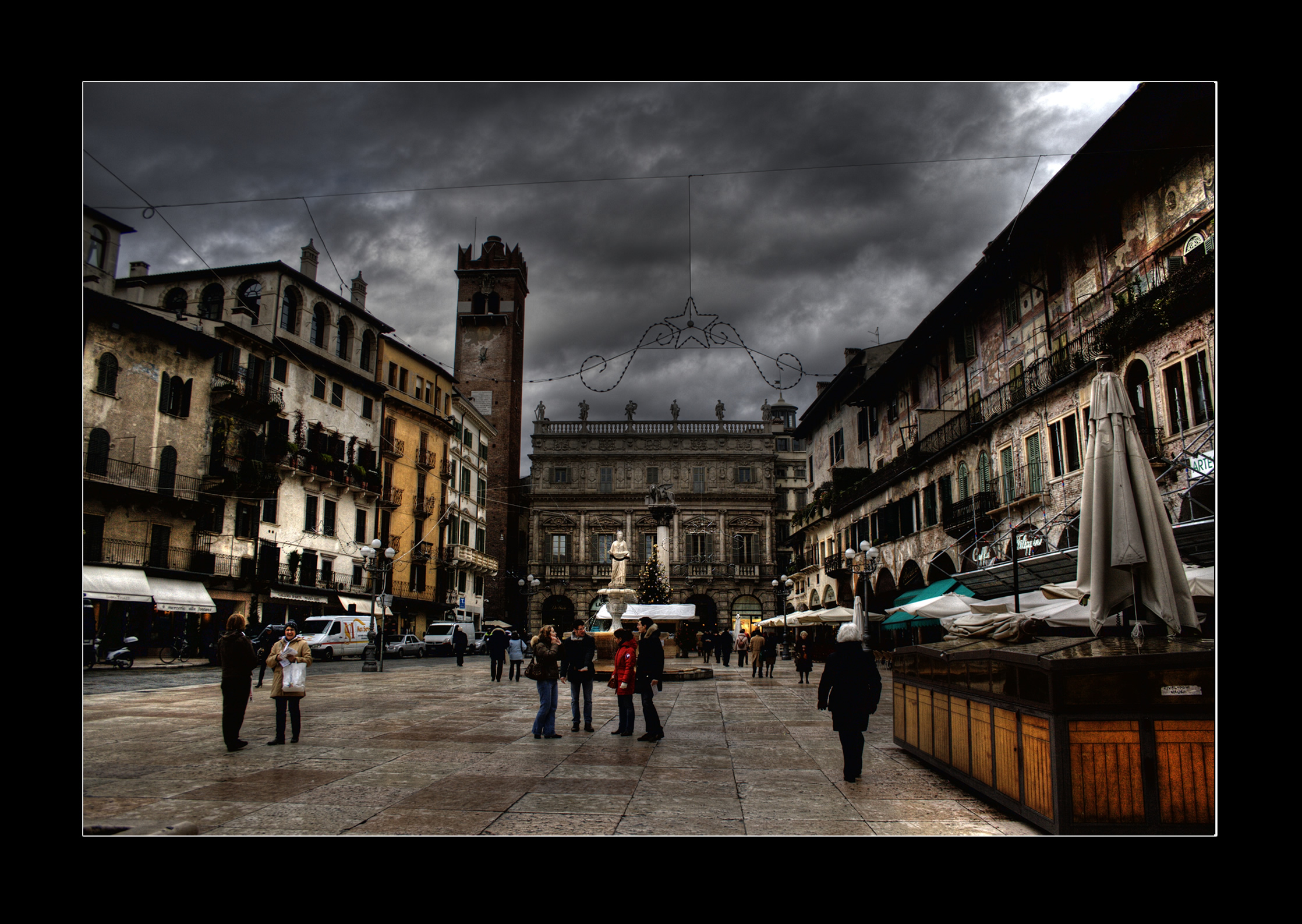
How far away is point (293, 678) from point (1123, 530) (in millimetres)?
8641

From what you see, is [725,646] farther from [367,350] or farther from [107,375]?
[367,350]

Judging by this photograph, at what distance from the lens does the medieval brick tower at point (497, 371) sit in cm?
6103

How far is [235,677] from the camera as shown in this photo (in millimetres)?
9055

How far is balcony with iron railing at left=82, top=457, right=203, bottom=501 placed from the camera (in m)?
27.5

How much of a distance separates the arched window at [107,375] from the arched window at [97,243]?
19.6 meters

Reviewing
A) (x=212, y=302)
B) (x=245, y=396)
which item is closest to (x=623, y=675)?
(x=245, y=396)

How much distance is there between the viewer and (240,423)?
1374 inches

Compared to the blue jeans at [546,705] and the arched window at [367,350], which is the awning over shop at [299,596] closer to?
the arched window at [367,350]

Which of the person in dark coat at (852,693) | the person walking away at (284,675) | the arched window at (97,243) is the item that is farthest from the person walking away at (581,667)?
the arched window at (97,243)

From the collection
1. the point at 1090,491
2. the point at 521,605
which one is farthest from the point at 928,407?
the point at 521,605

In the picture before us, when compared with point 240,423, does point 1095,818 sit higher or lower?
lower
